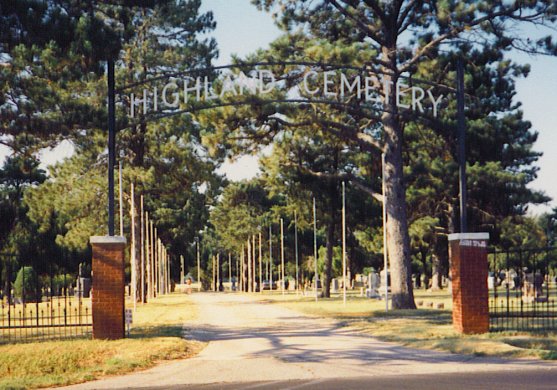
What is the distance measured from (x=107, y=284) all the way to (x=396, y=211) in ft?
56.5

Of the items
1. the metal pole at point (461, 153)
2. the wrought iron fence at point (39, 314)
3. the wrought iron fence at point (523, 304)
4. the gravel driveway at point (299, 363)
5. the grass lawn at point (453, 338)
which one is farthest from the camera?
the wrought iron fence at point (39, 314)

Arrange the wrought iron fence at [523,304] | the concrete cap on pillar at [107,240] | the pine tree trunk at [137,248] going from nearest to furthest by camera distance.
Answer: the concrete cap on pillar at [107,240]
the wrought iron fence at [523,304]
the pine tree trunk at [137,248]

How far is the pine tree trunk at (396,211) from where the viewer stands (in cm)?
3491

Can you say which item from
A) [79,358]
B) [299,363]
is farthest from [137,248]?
[299,363]

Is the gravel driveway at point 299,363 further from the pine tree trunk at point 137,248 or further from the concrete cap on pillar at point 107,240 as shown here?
the pine tree trunk at point 137,248

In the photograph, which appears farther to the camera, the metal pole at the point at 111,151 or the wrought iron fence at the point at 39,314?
the wrought iron fence at the point at 39,314

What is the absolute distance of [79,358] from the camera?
1780 centimetres

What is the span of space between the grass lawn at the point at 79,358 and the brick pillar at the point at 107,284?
0.48 metres

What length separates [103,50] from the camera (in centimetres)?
2308

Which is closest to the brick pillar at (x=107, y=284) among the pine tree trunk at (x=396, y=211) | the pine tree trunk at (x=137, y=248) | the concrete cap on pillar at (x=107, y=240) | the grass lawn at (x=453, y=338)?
the concrete cap on pillar at (x=107, y=240)

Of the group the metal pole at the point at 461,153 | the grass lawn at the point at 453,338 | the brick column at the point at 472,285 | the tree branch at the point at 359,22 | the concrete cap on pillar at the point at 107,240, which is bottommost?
the grass lawn at the point at 453,338

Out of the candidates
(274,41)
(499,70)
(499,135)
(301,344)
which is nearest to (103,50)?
(301,344)

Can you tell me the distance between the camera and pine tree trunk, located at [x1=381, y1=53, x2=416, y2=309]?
3491 cm

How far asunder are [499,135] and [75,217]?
25689mm
